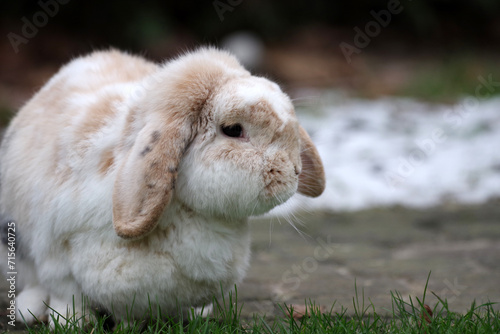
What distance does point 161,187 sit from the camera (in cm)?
179

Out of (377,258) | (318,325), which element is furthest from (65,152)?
(377,258)

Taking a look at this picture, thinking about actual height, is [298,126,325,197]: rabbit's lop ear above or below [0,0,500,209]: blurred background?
below

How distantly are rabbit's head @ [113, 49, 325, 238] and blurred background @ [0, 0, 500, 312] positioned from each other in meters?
0.29

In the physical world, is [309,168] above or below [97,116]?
below

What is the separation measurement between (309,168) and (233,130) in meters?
0.45

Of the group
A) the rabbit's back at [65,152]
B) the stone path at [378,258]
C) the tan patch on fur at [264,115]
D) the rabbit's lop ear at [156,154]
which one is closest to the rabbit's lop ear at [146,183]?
the rabbit's lop ear at [156,154]

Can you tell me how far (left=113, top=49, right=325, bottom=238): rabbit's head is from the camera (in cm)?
180

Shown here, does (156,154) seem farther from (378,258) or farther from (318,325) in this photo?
(378,258)

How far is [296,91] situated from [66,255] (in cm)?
532

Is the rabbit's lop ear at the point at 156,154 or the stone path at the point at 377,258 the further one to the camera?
the stone path at the point at 377,258

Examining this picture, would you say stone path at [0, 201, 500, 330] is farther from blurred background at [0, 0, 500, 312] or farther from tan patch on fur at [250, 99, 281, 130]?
tan patch on fur at [250, 99, 281, 130]

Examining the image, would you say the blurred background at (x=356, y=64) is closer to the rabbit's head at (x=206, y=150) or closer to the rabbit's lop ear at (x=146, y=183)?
the rabbit's head at (x=206, y=150)

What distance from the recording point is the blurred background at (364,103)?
3051mm

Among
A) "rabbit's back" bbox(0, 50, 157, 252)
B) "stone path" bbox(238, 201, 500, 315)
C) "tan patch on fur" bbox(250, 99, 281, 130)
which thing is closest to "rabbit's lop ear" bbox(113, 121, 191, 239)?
"rabbit's back" bbox(0, 50, 157, 252)
